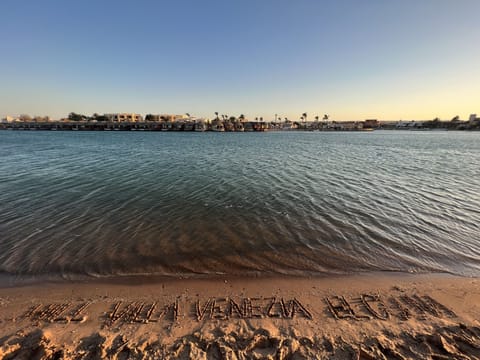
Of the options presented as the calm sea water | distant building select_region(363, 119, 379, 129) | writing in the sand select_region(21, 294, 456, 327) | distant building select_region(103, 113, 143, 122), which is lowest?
the calm sea water

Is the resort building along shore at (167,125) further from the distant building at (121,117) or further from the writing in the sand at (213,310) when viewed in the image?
the writing in the sand at (213,310)

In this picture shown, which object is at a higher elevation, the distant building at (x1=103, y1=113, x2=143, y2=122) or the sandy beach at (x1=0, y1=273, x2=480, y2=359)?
the distant building at (x1=103, y1=113, x2=143, y2=122)

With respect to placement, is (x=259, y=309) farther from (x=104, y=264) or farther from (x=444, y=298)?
(x=104, y=264)

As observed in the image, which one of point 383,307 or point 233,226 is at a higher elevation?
point 383,307

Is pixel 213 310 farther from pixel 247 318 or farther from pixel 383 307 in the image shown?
pixel 383 307

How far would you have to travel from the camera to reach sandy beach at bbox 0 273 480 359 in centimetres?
327

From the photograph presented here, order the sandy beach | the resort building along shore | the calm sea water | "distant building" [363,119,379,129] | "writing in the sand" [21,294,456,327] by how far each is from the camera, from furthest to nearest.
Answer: "distant building" [363,119,379,129] < the resort building along shore < the calm sea water < "writing in the sand" [21,294,456,327] < the sandy beach

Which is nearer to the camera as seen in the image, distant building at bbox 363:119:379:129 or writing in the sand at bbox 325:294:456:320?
writing in the sand at bbox 325:294:456:320

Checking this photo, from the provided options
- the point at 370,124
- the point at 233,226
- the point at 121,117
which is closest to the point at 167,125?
the point at 121,117

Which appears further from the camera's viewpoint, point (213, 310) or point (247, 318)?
point (213, 310)

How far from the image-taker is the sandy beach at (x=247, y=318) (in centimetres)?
327

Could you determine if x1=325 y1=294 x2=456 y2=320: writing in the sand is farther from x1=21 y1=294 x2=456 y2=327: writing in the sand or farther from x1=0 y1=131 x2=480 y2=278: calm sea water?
x1=0 y1=131 x2=480 y2=278: calm sea water

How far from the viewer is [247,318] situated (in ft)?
13.4

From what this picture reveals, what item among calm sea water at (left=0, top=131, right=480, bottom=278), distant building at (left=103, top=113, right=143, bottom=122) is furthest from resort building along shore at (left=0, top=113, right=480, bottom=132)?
calm sea water at (left=0, top=131, right=480, bottom=278)
